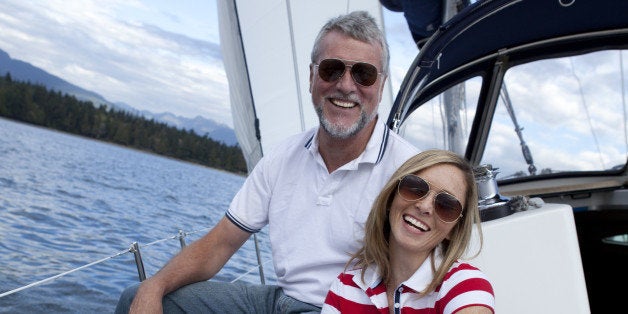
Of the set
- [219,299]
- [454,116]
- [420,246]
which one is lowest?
[219,299]

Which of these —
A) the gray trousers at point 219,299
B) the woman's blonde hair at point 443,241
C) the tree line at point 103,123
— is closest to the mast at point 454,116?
the gray trousers at point 219,299

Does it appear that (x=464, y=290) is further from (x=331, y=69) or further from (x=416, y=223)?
(x=331, y=69)

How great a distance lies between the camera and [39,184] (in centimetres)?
1584

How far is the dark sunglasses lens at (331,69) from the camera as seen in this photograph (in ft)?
5.66

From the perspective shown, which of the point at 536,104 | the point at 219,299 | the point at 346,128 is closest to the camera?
the point at 346,128

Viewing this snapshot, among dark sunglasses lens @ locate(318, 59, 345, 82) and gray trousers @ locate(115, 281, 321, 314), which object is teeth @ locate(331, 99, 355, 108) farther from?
gray trousers @ locate(115, 281, 321, 314)

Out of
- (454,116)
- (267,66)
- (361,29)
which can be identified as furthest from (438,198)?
(267,66)

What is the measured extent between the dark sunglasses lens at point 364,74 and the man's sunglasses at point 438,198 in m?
0.41

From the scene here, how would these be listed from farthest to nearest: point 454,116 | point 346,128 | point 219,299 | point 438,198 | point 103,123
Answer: point 103,123 < point 454,116 < point 219,299 < point 346,128 < point 438,198

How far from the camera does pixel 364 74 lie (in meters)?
1.72

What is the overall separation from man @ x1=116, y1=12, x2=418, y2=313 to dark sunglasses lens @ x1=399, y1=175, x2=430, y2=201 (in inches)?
11.4

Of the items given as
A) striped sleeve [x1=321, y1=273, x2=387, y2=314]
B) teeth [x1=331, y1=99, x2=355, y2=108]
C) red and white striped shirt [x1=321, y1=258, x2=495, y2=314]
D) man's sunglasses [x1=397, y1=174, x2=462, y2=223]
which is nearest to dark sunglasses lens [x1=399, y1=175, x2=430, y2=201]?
man's sunglasses [x1=397, y1=174, x2=462, y2=223]

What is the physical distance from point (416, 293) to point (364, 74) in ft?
2.14

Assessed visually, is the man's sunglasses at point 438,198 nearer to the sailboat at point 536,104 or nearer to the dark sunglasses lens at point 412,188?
the dark sunglasses lens at point 412,188
